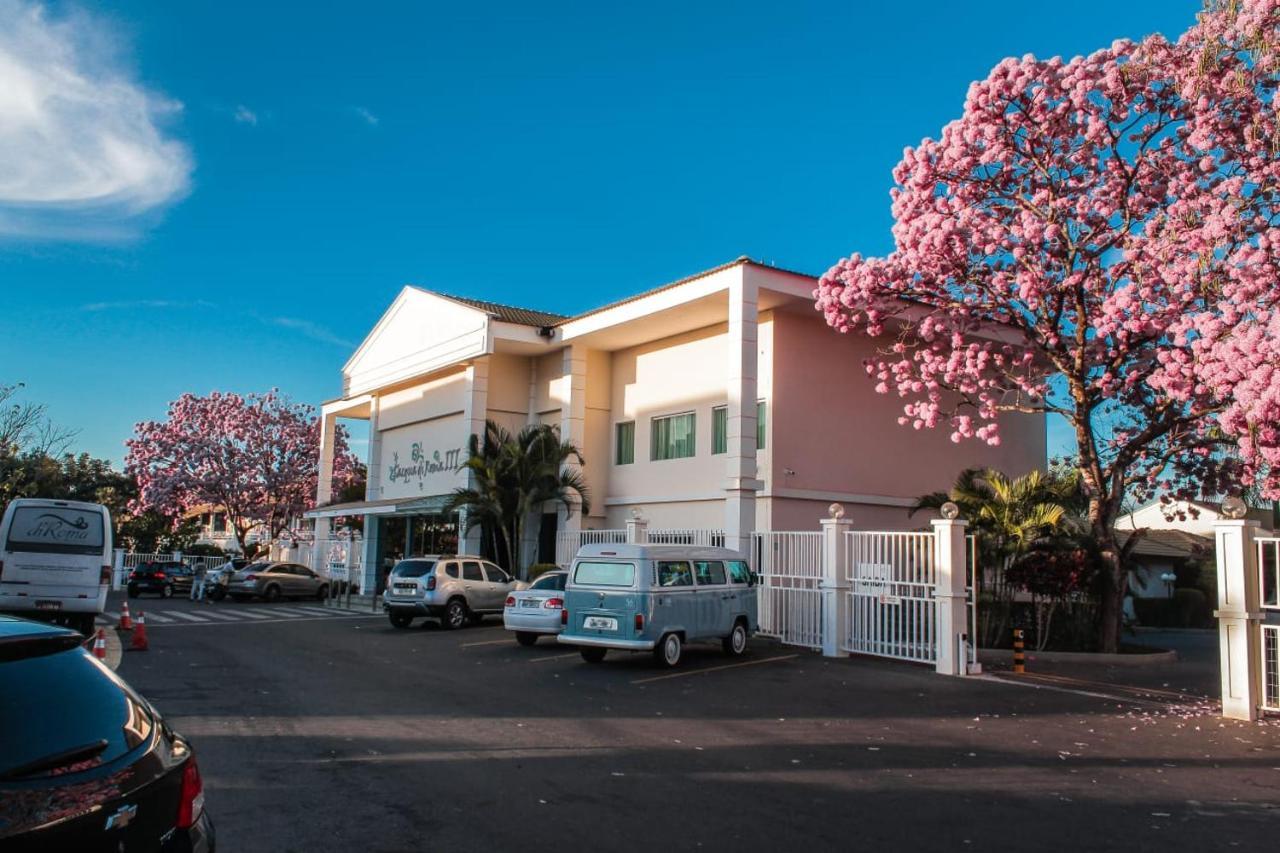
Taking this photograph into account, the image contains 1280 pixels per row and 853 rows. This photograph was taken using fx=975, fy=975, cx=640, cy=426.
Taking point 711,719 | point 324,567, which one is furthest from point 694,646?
point 324,567

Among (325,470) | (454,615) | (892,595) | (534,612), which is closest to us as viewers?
(892,595)

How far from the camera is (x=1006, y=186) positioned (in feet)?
57.4

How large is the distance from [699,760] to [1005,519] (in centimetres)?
1073

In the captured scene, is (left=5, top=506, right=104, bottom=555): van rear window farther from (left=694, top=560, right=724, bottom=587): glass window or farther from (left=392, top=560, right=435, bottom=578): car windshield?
(left=694, top=560, right=724, bottom=587): glass window

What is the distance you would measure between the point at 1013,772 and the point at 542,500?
20.2 metres

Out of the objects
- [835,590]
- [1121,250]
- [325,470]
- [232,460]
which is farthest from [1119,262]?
[232,460]

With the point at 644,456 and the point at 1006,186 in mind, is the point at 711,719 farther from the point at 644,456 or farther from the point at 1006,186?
the point at 644,456

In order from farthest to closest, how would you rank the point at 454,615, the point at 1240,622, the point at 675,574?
the point at 454,615, the point at 675,574, the point at 1240,622

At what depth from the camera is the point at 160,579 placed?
120 ft

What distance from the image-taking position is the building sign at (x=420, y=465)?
31141 millimetres

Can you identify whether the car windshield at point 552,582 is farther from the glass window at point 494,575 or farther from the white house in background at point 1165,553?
the white house in background at point 1165,553

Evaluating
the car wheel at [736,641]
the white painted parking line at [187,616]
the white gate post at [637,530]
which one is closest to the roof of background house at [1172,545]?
the white gate post at [637,530]

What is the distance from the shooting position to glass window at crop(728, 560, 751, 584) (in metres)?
16.8

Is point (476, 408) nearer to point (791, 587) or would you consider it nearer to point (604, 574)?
point (791, 587)
